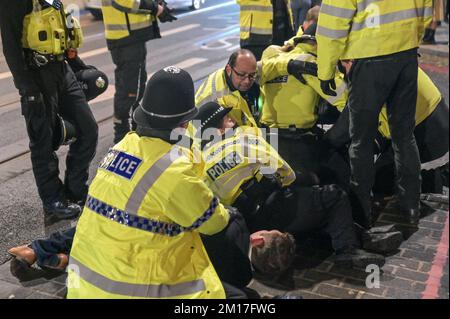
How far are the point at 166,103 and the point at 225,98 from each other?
5.57 ft

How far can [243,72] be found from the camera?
4.96 m

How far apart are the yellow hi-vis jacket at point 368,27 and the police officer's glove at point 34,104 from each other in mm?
2140

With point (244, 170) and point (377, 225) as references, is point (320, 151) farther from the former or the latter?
point (244, 170)

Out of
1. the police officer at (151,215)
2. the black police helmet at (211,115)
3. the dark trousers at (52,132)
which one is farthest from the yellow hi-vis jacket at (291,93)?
the police officer at (151,215)

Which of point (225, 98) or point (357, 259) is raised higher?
point (225, 98)

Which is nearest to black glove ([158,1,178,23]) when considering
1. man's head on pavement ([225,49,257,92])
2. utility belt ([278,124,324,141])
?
man's head on pavement ([225,49,257,92])

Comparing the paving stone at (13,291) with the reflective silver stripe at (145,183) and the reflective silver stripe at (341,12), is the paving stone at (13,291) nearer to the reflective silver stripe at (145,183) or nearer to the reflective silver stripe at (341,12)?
the reflective silver stripe at (145,183)

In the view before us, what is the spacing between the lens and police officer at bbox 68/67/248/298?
3.14m

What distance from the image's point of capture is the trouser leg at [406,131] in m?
4.71

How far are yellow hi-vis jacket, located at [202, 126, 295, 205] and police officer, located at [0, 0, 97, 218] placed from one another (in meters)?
1.44

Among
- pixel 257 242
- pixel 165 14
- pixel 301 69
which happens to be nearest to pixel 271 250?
pixel 257 242

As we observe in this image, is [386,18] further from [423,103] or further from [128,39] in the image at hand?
[128,39]
